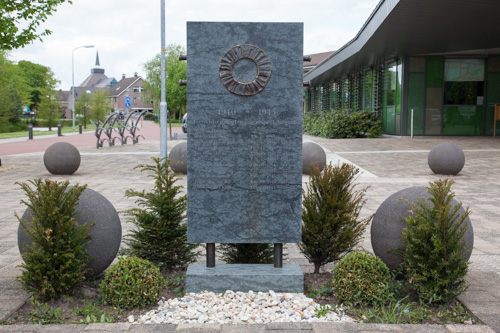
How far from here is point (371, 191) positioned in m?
11.5

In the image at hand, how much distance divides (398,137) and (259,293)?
919 inches

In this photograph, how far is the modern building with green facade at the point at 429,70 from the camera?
1970cm

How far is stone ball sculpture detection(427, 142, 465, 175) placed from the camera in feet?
45.2

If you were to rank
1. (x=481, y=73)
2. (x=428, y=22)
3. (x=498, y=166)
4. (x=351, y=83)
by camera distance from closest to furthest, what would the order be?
(x=498, y=166) < (x=428, y=22) < (x=481, y=73) < (x=351, y=83)

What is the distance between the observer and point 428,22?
1802cm

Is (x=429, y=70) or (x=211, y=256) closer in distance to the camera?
(x=211, y=256)

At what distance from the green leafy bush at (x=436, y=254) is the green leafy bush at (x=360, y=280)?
0.80 ft

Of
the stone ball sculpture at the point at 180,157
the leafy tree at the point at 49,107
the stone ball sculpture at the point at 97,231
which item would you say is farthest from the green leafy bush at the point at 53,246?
the leafy tree at the point at 49,107

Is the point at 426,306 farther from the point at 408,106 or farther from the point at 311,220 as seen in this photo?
the point at 408,106

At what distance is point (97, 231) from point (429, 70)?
2459 cm

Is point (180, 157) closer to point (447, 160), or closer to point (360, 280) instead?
point (447, 160)

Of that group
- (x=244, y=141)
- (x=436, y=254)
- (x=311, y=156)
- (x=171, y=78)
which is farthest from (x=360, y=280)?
(x=171, y=78)

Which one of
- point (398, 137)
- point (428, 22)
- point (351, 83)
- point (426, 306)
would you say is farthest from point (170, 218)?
point (351, 83)

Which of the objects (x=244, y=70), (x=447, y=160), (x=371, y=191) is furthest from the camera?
(x=447, y=160)
